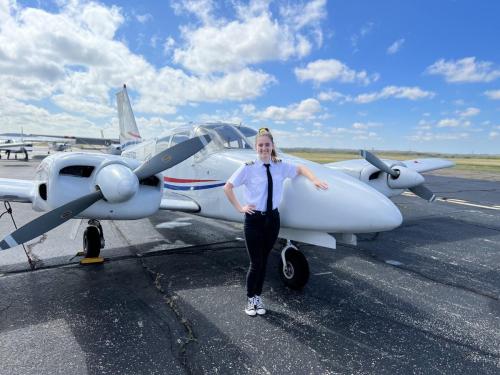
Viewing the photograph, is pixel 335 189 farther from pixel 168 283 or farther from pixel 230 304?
pixel 168 283

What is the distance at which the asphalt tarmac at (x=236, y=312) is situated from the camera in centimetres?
322

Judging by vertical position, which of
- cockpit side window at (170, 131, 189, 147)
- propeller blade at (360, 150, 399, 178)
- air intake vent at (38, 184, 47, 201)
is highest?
cockpit side window at (170, 131, 189, 147)

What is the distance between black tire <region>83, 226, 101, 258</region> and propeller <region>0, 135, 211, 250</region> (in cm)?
179

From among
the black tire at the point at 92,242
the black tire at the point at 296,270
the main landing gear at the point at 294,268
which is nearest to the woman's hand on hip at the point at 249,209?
the main landing gear at the point at 294,268

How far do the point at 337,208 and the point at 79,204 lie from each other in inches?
133

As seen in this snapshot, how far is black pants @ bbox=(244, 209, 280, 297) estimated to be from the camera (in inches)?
154

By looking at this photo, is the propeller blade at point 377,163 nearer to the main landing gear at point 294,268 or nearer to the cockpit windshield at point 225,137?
the cockpit windshield at point 225,137

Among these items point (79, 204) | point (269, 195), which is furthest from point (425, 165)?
point (79, 204)

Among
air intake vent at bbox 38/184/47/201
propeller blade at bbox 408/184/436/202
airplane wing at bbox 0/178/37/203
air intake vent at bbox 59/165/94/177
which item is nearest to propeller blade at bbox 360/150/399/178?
propeller blade at bbox 408/184/436/202

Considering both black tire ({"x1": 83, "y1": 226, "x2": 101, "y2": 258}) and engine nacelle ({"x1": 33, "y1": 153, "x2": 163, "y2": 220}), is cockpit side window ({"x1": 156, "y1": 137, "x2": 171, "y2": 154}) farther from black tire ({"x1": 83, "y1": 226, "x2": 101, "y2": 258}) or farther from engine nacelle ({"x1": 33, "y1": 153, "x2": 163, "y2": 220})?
engine nacelle ({"x1": 33, "y1": 153, "x2": 163, "y2": 220})

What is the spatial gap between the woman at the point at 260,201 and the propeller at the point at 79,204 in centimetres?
138

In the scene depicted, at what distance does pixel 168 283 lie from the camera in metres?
5.16

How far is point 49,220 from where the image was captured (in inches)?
166

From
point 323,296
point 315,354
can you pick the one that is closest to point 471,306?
point 323,296
